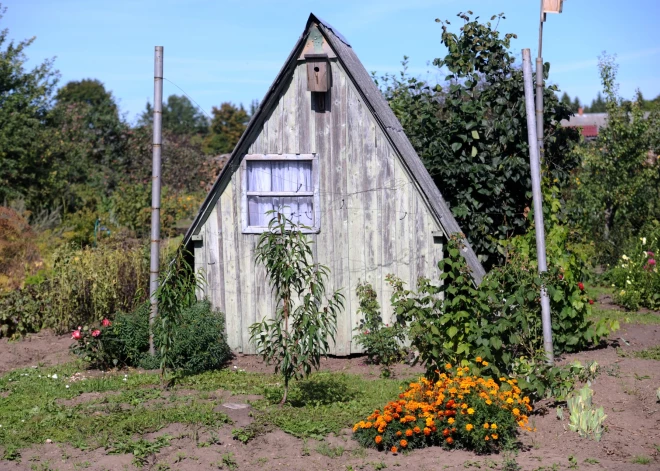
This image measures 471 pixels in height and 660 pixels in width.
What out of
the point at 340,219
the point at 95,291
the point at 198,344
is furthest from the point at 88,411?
the point at 95,291

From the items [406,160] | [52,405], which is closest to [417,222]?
[406,160]

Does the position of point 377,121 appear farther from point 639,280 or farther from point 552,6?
point 639,280

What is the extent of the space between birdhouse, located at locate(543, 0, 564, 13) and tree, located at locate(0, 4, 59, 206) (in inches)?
563

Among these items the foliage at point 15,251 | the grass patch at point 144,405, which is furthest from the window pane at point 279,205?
the foliage at point 15,251

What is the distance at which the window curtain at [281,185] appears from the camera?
34.4ft

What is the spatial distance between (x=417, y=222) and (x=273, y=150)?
223 cm

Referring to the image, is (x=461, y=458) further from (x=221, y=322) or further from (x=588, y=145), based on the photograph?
(x=588, y=145)

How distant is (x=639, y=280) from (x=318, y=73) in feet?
23.6

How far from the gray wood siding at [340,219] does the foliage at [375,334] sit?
143 mm

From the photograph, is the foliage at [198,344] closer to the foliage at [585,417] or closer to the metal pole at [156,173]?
the metal pole at [156,173]

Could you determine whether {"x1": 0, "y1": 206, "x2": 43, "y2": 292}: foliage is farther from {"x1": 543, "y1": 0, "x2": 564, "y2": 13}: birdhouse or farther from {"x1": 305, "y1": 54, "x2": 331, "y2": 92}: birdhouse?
{"x1": 543, "y1": 0, "x2": 564, "y2": 13}: birdhouse

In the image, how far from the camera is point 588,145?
17.4 metres

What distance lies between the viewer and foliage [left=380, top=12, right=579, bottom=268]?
12.0 meters

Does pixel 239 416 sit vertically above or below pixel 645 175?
below
